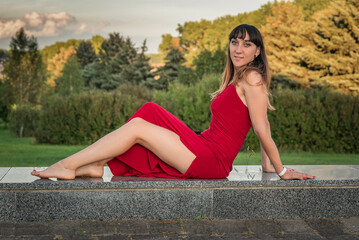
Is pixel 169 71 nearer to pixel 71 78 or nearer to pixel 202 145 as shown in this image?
pixel 71 78

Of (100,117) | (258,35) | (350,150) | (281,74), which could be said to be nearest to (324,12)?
(281,74)

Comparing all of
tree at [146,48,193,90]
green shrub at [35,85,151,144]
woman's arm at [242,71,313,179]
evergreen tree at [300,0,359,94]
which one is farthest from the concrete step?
tree at [146,48,193,90]

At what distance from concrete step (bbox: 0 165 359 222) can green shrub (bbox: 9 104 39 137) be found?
18786 mm

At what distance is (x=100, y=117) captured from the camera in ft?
48.9

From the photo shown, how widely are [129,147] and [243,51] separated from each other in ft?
4.62

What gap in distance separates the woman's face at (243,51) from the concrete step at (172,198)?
3.66 feet

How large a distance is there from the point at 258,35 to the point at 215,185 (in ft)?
4.87

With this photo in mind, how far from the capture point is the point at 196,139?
3936mm

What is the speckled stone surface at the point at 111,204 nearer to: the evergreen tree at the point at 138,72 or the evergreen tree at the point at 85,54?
the evergreen tree at the point at 138,72

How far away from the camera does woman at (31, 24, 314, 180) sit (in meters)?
3.75

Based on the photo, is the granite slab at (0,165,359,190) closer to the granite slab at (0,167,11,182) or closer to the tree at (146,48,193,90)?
the granite slab at (0,167,11,182)

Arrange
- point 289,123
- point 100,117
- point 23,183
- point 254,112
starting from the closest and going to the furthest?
point 23,183
point 254,112
point 289,123
point 100,117

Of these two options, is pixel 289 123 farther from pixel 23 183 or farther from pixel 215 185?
pixel 23 183

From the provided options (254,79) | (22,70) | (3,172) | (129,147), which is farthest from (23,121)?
(254,79)
